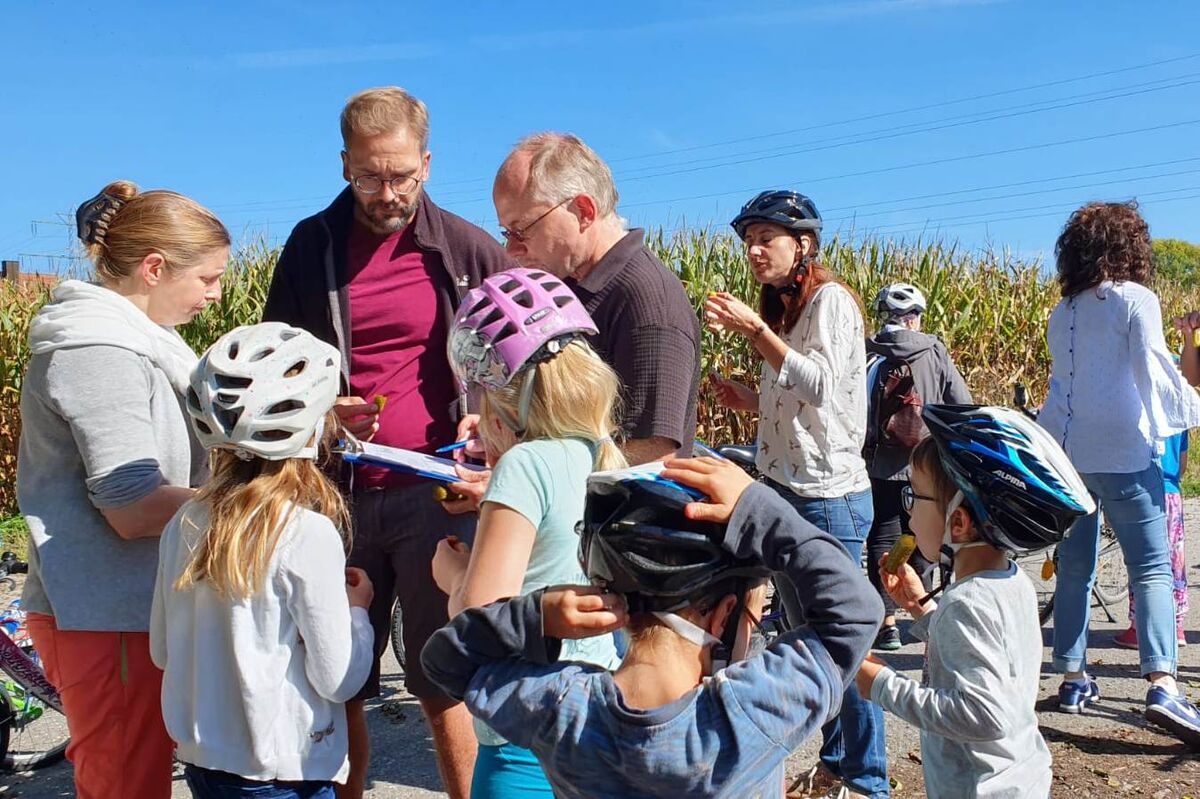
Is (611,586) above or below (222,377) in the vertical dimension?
below

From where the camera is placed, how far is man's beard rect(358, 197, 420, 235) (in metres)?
3.60

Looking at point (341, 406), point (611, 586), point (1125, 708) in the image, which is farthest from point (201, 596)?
point (1125, 708)

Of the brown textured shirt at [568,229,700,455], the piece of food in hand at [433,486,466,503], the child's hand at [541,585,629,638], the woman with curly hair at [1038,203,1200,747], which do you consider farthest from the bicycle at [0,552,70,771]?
the woman with curly hair at [1038,203,1200,747]

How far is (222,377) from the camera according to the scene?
2.59 m

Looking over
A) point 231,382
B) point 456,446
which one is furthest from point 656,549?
point 456,446

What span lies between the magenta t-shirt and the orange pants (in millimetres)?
1035

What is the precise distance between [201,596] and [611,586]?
47.0 inches

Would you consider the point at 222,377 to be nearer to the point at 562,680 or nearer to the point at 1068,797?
the point at 562,680

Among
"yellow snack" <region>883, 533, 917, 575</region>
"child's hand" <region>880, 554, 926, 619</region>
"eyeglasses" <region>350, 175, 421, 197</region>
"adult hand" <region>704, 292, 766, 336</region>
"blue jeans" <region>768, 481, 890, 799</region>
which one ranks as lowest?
"blue jeans" <region>768, 481, 890, 799</region>

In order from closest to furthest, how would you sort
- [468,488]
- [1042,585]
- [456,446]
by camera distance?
1. [468,488]
2. [456,446]
3. [1042,585]

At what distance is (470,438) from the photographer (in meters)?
3.50

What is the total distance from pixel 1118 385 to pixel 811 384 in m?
1.85

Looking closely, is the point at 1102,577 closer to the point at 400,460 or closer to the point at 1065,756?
the point at 1065,756

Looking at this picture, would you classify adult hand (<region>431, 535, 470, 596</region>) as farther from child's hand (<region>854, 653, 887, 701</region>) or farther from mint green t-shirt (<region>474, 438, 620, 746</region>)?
child's hand (<region>854, 653, 887, 701</region>)
